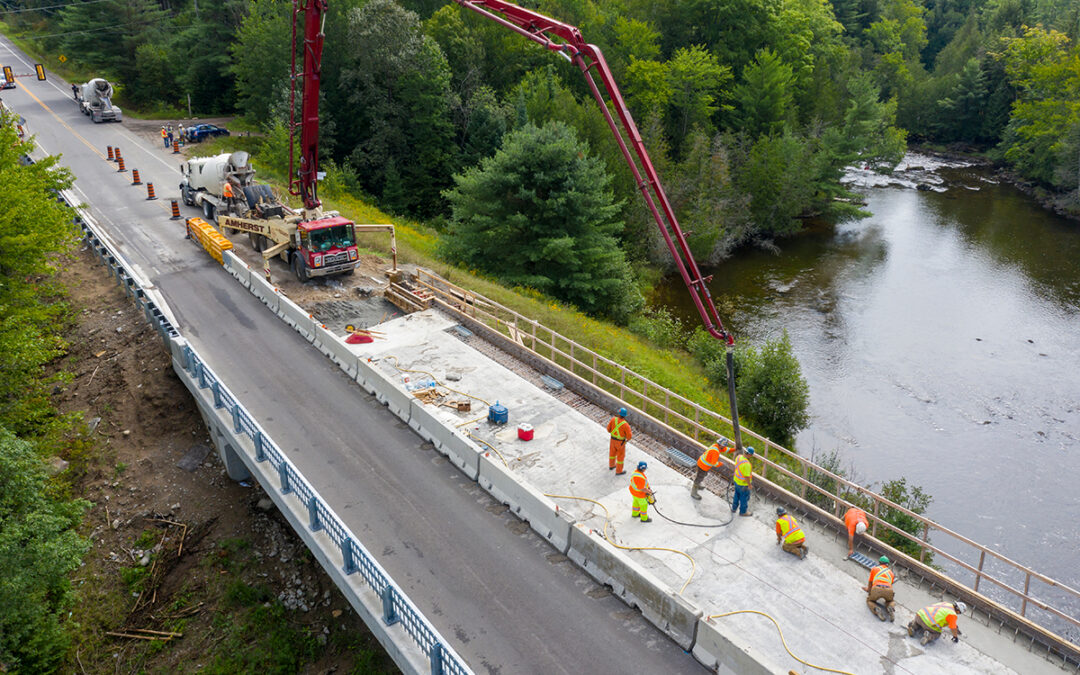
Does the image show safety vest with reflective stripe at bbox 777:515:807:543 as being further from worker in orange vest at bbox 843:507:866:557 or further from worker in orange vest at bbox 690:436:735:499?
worker in orange vest at bbox 690:436:735:499

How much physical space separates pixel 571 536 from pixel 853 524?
583cm

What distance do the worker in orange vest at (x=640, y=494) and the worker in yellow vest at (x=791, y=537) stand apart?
277 centimetres

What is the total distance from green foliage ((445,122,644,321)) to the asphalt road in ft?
44.7

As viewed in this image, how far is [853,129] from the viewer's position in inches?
2436

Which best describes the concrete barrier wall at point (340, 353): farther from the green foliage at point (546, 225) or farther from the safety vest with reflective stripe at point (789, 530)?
the green foliage at point (546, 225)

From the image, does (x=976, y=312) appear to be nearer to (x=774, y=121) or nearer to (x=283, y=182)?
(x=774, y=121)

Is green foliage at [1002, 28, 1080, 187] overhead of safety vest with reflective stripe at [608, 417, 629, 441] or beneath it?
overhead

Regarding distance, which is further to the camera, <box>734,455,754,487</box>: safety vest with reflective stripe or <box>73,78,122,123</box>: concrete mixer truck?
<box>73,78,122,123</box>: concrete mixer truck

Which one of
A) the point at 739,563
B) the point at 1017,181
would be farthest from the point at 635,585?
the point at 1017,181

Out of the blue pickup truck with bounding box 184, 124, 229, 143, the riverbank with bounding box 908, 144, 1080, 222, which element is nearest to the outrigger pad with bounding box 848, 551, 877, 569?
the blue pickup truck with bounding box 184, 124, 229, 143

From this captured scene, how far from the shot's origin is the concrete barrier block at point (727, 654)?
12188 mm

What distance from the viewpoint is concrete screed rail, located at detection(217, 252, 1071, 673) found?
12953 millimetres

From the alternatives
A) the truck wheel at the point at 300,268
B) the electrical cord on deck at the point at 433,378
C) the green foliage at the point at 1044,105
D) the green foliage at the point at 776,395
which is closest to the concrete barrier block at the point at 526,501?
the electrical cord on deck at the point at 433,378

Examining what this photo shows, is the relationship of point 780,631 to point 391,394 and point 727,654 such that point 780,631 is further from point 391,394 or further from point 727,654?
point 391,394
